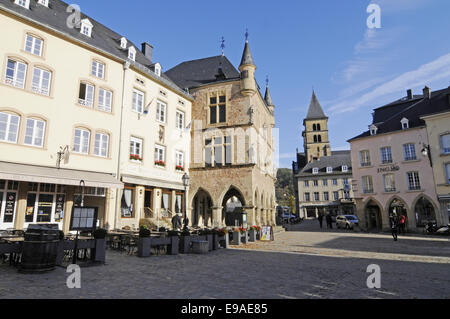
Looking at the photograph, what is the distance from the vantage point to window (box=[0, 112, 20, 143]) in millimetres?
12184

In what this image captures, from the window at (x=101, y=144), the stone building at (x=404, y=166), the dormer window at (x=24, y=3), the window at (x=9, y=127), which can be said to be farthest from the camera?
the stone building at (x=404, y=166)

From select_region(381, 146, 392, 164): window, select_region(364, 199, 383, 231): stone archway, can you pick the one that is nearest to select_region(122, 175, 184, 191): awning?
select_region(364, 199, 383, 231): stone archway

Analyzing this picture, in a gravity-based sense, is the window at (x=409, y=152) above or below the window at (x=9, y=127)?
above

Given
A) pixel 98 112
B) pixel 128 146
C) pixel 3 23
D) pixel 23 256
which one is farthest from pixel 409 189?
pixel 3 23

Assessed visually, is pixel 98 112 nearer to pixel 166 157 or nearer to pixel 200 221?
pixel 166 157

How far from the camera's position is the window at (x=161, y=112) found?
65.8 feet

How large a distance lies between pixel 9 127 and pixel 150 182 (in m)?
8.04

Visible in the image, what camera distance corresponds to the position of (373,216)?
30.7 m

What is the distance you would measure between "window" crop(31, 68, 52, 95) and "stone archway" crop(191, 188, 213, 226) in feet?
44.3

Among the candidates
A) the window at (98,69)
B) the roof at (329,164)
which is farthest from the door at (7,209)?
the roof at (329,164)

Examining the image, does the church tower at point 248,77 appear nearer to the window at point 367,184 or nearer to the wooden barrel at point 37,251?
the window at point 367,184

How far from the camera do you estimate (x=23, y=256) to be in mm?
6434

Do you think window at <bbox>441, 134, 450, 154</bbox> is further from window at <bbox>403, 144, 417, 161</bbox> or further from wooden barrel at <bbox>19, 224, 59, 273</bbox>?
wooden barrel at <bbox>19, 224, 59, 273</bbox>

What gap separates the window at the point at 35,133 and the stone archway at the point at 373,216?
28.4 m
